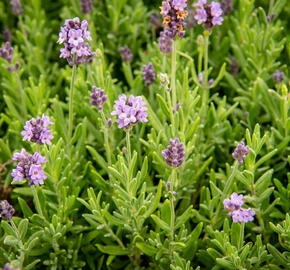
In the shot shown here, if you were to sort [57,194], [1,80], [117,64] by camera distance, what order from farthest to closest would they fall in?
[117,64], [1,80], [57,194]

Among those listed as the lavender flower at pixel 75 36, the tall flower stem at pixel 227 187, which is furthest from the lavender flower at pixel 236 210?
the lavender flower at pixel 75 36

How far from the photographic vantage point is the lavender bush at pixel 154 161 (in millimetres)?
2312

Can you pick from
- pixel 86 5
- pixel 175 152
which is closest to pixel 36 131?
pixel 175 152

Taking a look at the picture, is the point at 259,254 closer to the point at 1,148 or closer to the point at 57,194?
the point at 57,194

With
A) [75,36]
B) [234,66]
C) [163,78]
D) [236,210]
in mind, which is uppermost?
[234,66]

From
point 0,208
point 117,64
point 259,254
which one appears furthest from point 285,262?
point 117,64

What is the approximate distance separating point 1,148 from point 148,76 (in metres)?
1.27

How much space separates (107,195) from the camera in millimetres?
2764

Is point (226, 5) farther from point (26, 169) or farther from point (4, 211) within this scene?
point (4, 211)

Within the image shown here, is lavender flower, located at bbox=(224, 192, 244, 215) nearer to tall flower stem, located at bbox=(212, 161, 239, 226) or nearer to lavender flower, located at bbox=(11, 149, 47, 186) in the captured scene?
tall flower stem, located at bbox=(212, 161, 239, 226)

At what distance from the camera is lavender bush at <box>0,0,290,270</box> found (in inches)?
91.0

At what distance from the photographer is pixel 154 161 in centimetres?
268

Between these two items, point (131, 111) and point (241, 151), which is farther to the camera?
point (241, 151)

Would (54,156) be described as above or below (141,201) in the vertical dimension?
above
